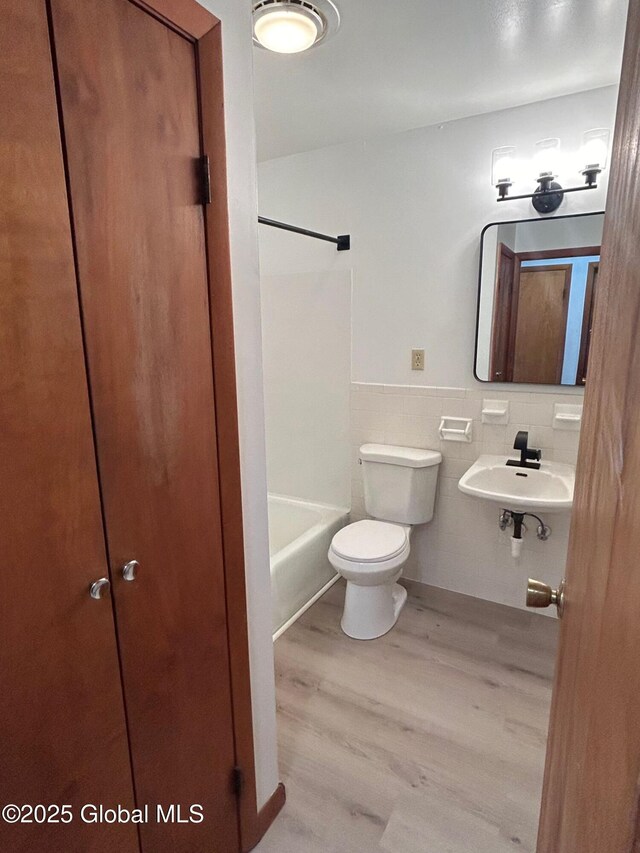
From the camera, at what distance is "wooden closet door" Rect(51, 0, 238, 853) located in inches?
29.8

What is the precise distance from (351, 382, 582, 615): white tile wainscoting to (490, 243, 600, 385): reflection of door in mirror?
11 centimetres

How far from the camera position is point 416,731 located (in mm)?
1718

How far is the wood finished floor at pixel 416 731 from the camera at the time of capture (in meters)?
1.38

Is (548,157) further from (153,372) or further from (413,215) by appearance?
(153,372)

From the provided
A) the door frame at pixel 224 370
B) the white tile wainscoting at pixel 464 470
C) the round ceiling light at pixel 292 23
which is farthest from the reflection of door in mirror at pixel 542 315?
the door frame at pixel 224 370

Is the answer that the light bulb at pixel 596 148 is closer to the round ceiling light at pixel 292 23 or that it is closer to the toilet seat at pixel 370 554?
the round ceiling light at pixel 292 23

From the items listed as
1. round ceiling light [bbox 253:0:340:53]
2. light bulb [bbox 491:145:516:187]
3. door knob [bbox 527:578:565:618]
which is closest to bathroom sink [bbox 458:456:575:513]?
door knob [bbox 527:578:565:618]

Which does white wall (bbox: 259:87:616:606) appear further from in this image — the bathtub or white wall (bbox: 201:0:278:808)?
white wall (bbox: 201:0:278:808)

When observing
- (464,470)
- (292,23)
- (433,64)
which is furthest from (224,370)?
(464,470)

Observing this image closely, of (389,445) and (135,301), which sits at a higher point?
(135,301)

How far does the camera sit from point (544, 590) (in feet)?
2.91

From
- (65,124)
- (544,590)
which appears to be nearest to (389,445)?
(544,590)

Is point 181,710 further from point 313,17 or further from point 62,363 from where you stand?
point 313,17

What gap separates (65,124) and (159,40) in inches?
11.2
